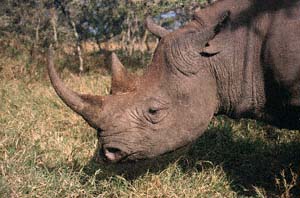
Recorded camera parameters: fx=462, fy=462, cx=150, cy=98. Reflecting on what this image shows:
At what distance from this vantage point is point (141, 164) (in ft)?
16.3

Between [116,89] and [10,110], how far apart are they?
3559mm

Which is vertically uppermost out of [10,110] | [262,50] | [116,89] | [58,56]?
[262,50]

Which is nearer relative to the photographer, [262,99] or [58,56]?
[262,99]

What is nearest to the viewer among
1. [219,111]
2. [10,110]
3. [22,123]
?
[219,111]

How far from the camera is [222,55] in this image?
4082mm

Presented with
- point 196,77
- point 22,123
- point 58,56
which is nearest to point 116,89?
point 196,77

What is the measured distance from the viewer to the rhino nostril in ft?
12.9

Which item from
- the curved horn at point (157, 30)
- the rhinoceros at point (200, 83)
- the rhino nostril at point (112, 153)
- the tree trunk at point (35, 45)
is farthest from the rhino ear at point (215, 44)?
the tree trunk at point (35, 45)

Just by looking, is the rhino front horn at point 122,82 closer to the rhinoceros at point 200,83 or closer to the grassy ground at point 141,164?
the rhinoceros at point 200,83

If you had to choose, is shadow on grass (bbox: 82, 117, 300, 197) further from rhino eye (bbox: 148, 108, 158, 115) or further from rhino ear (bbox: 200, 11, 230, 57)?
rhino ear (bbox: 200, 11, 230, 57)

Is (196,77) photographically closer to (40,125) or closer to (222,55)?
(222,55)

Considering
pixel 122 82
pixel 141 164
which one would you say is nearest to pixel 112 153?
pixel 122 82

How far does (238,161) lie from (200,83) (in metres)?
1.90

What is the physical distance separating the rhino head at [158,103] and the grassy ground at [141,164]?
2.14ft
